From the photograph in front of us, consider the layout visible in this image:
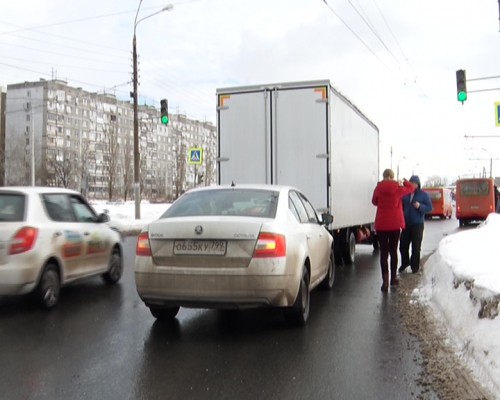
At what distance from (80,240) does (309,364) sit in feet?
14.3

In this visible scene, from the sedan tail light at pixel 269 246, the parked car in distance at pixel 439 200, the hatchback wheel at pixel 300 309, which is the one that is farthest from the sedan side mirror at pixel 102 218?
the parked car in distance at pixel 439 200

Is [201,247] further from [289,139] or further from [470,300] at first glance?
[289,139]

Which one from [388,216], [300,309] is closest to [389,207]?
[388,216]

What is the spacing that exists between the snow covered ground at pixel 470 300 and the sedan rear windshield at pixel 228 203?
85.6 inches

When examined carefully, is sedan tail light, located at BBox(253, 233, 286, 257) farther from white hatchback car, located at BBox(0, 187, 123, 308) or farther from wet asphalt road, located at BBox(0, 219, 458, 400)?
white hatchback car, located at BBox(0, 187, 123, 308)

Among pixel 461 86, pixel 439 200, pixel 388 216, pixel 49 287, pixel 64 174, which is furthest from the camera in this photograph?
pixel 64 174

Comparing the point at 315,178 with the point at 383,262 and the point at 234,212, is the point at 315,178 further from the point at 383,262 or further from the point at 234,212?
the point at 234,212

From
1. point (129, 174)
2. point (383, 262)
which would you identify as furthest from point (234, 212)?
point (129, 174)

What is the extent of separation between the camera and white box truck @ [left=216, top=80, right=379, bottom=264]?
9.24 meters

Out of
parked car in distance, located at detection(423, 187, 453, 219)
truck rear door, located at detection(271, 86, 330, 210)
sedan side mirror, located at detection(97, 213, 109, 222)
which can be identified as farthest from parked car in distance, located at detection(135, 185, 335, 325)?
parked car in distance, located at detection(423, 187, 453, 219)

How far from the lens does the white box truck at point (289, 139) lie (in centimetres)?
924

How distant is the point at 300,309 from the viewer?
5.67 metres

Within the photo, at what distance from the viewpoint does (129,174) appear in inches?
3088

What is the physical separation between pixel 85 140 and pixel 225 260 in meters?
91.6
